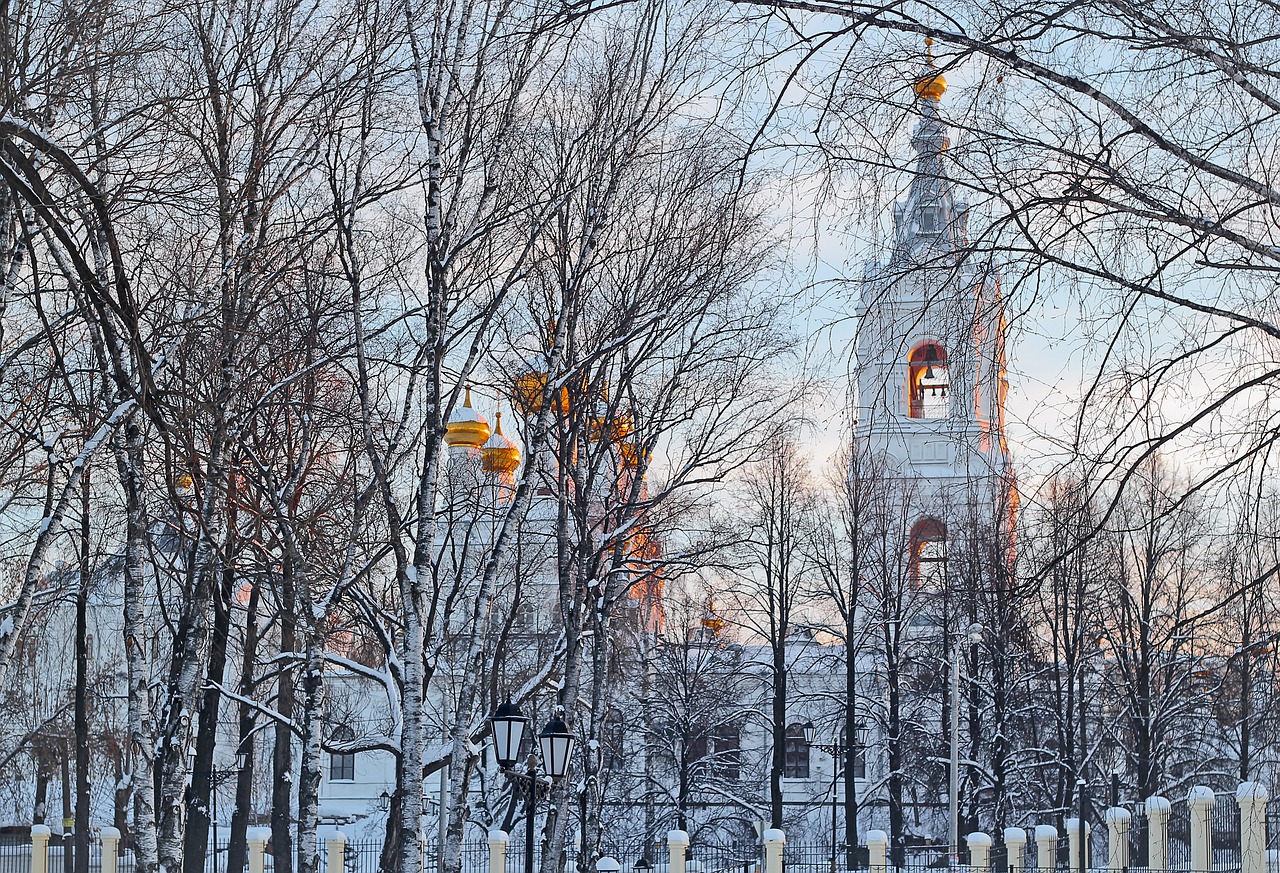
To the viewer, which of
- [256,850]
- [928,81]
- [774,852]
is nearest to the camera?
[928,81]

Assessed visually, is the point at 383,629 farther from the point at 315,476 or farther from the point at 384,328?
the point at 384,328

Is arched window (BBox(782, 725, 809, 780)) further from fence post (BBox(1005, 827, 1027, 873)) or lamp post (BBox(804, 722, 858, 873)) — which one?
fence post (BBox(1005, 827, 1027, 873))

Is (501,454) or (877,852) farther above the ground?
(501,454)

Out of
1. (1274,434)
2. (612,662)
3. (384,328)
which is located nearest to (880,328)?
(1274,434)

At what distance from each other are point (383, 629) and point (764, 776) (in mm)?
23983

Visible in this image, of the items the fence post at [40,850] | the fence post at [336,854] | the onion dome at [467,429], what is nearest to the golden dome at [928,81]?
the fence post at [336,854]

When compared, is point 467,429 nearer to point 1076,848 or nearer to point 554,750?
point 1076,848

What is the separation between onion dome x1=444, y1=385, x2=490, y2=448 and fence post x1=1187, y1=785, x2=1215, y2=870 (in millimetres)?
18648

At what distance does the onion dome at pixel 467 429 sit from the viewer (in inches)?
1318

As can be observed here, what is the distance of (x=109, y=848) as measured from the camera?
2158cm

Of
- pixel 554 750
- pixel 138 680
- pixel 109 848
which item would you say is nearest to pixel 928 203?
pixel 554 750

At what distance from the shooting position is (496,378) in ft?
49.9

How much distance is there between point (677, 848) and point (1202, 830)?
7.46 m

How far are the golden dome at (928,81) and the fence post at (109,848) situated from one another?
19786 millimetres
